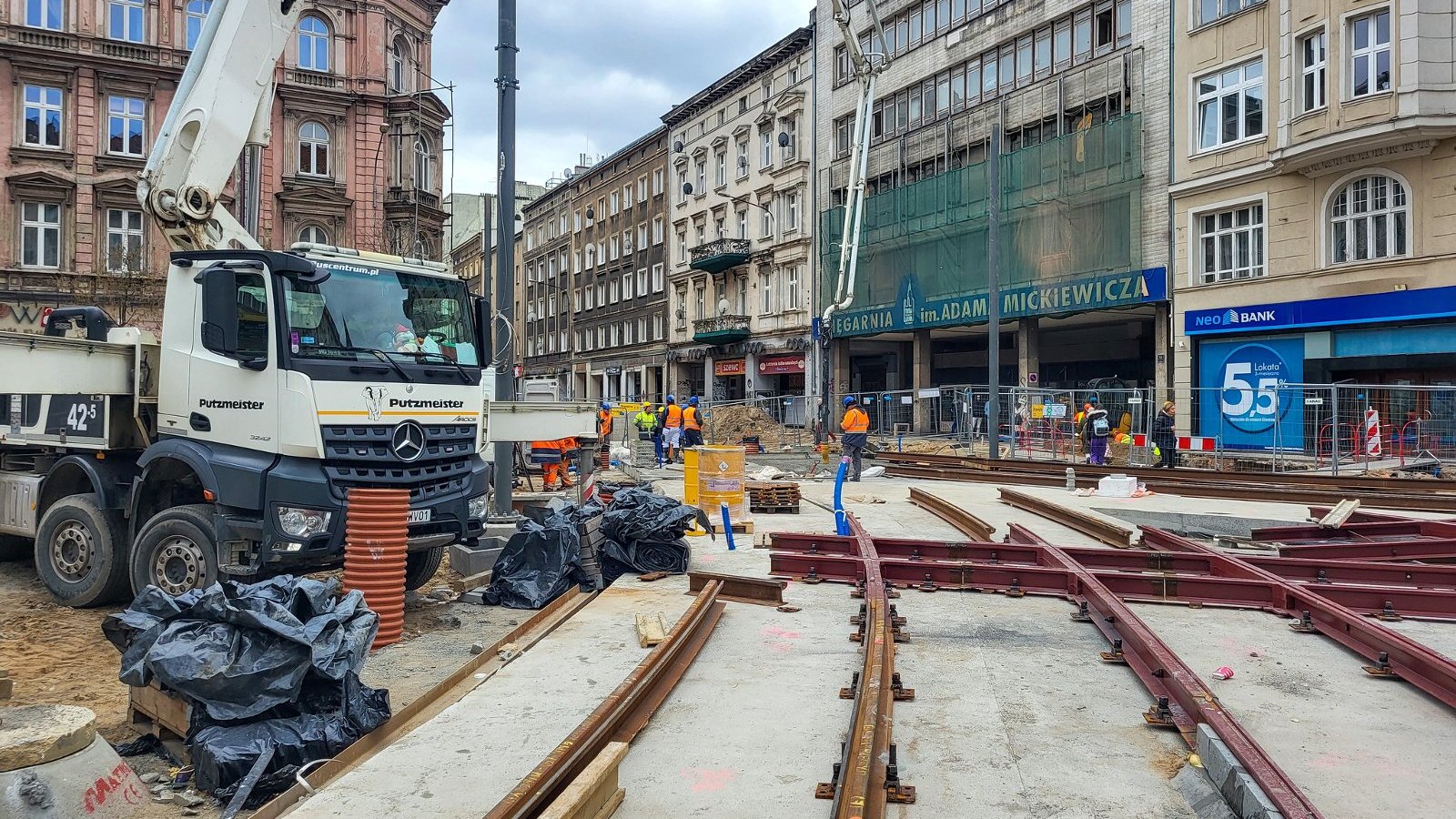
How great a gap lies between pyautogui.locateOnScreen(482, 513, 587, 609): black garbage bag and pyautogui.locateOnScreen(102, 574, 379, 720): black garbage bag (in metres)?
3.24

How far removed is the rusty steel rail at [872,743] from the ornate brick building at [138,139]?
2373 cm

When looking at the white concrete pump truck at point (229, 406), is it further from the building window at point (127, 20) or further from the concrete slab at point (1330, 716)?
the building window at point (127, 20)

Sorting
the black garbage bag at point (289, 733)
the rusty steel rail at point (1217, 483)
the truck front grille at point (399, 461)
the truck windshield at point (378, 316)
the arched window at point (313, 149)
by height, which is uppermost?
the arched window at point (313, 149)

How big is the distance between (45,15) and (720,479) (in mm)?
30863

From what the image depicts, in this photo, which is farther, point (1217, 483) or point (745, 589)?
point (1217, 483)

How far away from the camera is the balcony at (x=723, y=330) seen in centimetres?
4572

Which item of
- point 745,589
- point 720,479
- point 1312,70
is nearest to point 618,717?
point 745,589

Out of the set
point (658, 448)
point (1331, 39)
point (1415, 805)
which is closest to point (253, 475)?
point (1415, 805)

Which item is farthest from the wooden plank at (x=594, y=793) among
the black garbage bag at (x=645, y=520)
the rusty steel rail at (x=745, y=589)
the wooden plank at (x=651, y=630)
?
the black garbage bag at (x=645, y=520)

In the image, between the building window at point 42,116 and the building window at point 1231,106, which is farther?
the building window at point 42,116

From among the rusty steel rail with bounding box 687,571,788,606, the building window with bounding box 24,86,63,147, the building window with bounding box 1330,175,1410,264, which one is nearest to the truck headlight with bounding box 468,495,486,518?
the rusty steel rail with bounding box 687,571,788,606

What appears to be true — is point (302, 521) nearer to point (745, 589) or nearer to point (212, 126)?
point (745, 589)

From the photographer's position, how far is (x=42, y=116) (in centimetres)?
3064

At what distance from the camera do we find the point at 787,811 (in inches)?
155
